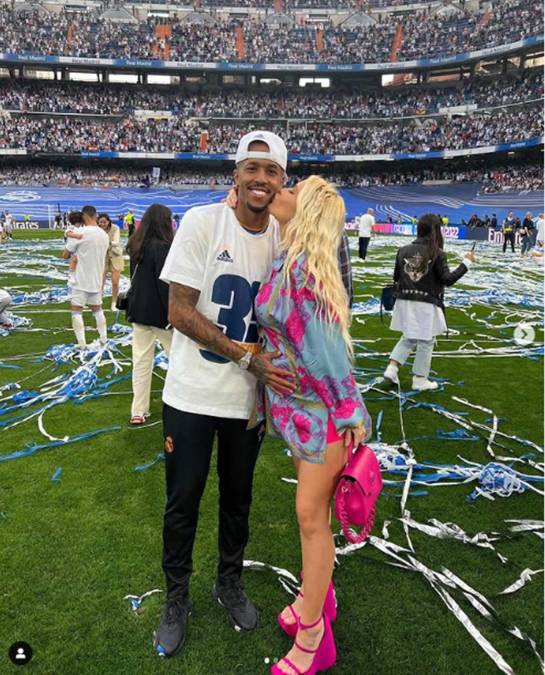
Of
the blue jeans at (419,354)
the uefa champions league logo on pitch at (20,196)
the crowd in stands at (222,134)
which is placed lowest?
the blue jeans at (419,354)

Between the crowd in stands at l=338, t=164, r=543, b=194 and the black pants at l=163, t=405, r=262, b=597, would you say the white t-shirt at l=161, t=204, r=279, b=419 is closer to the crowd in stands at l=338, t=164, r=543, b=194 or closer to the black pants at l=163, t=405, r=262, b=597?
the black pants at l=163, t=405, r=262, b=597

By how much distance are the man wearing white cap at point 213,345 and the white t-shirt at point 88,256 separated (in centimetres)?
520

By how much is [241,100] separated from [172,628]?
196 feet

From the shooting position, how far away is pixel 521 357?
26.2ft

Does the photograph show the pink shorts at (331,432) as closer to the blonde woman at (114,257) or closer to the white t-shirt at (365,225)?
the blonde woman at (114,257)

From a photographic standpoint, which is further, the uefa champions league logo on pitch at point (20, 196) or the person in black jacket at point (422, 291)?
the uefa champions league logo on pitch at point (20, 196)

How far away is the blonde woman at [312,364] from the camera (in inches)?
84.7

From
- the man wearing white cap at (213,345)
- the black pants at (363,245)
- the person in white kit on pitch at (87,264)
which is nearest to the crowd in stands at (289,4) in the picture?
the black pants at (363,245)

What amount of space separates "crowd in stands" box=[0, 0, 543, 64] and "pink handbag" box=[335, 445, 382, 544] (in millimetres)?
59543

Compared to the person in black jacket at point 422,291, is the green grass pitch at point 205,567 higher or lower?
lower

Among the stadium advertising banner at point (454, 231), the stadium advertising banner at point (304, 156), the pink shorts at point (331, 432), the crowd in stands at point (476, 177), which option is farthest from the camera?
the stadium advertising banner at point (304, 156)

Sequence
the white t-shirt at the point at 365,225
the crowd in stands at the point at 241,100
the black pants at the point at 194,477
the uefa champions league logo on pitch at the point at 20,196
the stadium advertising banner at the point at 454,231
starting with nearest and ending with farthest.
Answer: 1. the black pants at the point at 194,477
2. the white t-shirt at the point at 365,225
3. the stadium advertising banner at the point at 454,231
4. the uefa champions league logo on pitch at the point at 20,196
5. the crowd in stands at the point at 241,100

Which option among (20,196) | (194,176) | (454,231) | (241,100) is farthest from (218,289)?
(241,100)

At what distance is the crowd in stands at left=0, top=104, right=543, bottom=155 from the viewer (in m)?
48.4
